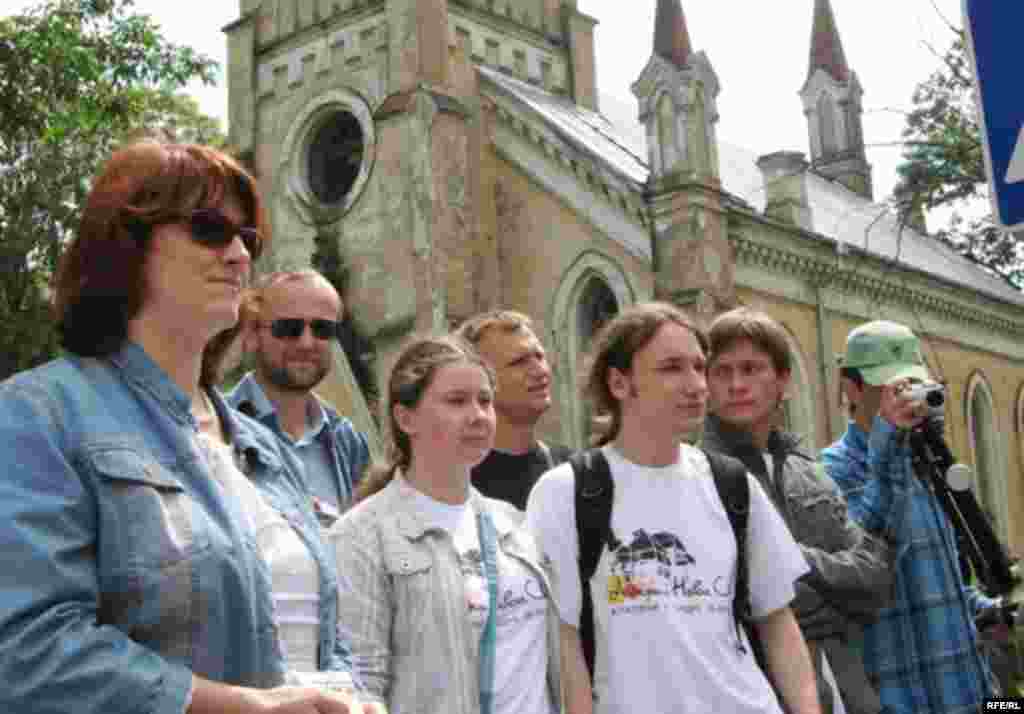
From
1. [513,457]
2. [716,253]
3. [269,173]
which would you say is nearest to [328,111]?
[269,173]

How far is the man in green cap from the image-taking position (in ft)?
13.6

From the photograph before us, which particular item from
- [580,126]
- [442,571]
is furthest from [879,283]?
[442,571]

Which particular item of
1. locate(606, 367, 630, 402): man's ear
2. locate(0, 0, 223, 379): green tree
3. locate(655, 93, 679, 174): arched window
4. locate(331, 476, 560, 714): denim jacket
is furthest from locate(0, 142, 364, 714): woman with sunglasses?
locate(655, 93, 679, 174): arched window

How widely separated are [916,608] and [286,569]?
271 cm

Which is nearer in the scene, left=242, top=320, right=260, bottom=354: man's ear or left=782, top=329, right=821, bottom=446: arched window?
left=242, top=320, right=260, bottom=354: man's ear

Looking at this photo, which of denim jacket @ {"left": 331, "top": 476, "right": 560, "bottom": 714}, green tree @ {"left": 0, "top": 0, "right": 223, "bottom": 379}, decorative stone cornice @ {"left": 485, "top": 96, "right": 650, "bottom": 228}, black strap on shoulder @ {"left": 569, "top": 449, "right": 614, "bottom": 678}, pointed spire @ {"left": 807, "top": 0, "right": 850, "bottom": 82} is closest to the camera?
denim jacket @ {"left": 331, "top": 476, "right": 560, "bottom": 714}

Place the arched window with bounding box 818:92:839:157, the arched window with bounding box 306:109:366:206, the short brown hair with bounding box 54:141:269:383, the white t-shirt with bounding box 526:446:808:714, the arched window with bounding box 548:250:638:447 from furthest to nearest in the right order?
the arched window with bounding box 818:92:839:157 → the arched window with bounding box 306:109:366:206 → the arched window with bounding box 548:250:638:447 → the white t-shirt with bounding box 526:446:808:714 → the short brown hair with bounding box 54:141:269:383

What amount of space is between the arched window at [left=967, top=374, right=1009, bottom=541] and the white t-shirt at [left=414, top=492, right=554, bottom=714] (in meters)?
25.3

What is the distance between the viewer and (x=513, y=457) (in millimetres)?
4477

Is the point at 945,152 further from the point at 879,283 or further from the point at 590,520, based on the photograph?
the point at 879,283

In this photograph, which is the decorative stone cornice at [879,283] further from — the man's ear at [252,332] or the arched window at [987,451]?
the man's ear at [252,332]

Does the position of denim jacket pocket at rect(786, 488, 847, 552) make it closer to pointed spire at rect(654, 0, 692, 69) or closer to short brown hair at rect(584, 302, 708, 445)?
short brown hair at rect(584, 302, 708, 445)

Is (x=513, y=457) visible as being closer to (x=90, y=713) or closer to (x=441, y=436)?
(x=441, y=436)

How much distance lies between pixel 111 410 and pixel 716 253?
53.7 ft
